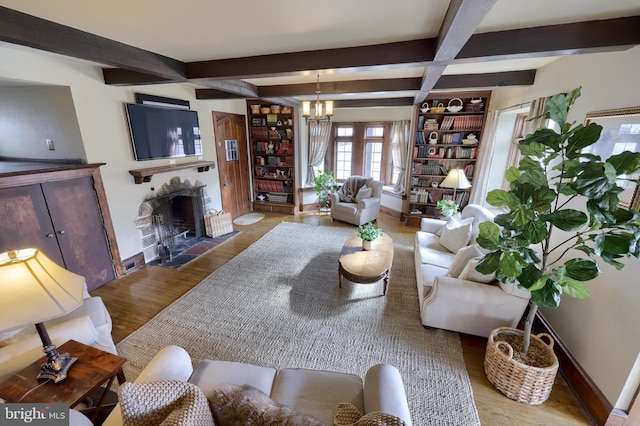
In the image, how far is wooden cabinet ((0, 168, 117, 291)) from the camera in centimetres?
245

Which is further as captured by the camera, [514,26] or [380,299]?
[380,299]

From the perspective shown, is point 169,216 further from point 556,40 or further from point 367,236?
point 556,40

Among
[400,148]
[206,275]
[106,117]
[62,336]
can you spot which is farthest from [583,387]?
[106,117]

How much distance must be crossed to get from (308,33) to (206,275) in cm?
305

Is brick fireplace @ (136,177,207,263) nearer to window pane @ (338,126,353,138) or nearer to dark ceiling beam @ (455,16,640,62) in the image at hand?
window pane @ (338,126,353,138)

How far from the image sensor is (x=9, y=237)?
7.99 feet

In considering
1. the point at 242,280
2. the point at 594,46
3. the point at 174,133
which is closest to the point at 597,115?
the point at 594,46

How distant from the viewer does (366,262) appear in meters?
2.93

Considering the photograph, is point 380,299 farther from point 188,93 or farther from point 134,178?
point 188,93

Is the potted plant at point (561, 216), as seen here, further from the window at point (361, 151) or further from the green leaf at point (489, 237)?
the window at point (361, 151)

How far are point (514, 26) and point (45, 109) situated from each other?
15.0 ft

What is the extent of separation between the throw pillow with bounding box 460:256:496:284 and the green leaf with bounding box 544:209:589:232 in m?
0.85

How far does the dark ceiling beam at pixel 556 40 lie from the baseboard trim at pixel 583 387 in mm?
2257

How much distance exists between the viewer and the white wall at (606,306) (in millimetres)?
1578
